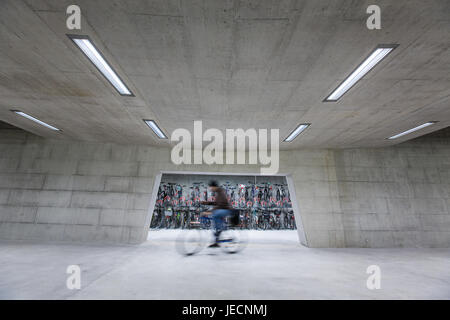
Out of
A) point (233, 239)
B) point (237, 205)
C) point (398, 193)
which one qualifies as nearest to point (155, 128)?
Result: point (233, 239)

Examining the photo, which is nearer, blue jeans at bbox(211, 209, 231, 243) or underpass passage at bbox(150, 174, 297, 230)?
blue jeans at bbox(211, 209, 231, 243)

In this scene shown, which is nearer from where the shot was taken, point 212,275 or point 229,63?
point 229,63

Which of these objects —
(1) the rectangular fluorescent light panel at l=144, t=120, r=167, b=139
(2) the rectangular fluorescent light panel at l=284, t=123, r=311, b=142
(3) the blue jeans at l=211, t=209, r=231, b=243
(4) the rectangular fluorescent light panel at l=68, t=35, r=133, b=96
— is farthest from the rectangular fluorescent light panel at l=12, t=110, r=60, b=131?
(2) the rectangular fluorescent light panel at l=284, t=123, r=311, b=142

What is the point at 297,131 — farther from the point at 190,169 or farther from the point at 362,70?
the point at 190,169

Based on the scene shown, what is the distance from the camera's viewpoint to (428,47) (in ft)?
9.96

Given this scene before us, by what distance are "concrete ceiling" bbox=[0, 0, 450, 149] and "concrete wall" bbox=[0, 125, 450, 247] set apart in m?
2.39

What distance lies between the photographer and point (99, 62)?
11.6 ft

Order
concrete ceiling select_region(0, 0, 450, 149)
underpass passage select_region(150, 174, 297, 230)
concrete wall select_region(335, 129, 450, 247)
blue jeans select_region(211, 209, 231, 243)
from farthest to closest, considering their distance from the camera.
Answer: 1. underpass passage select_region(150, 174, 297, 230)
2. concrete wall select_region(335, 129, 450, 247)
3. blue jeans select_region(211, 209, 231, 243)
4. concrete ceiling select_region(0, 0, 450, 149)

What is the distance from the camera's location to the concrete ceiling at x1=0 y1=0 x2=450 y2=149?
2.55m

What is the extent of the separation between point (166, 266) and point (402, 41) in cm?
560

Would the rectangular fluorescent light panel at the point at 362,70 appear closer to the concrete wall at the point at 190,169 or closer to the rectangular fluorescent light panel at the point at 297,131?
the rectangular fluorescent light panel at the point at 297,131

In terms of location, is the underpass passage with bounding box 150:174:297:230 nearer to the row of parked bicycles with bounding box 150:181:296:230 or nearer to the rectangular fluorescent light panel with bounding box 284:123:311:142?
the row of parked bicycles with bounding box 150:181:296:230

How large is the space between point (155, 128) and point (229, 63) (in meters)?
3.66

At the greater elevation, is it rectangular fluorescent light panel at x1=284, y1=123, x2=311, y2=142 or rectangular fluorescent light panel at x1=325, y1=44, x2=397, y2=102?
rectangular fluorescent light panel at x1=325, y1=44, x2=397, y2=102
